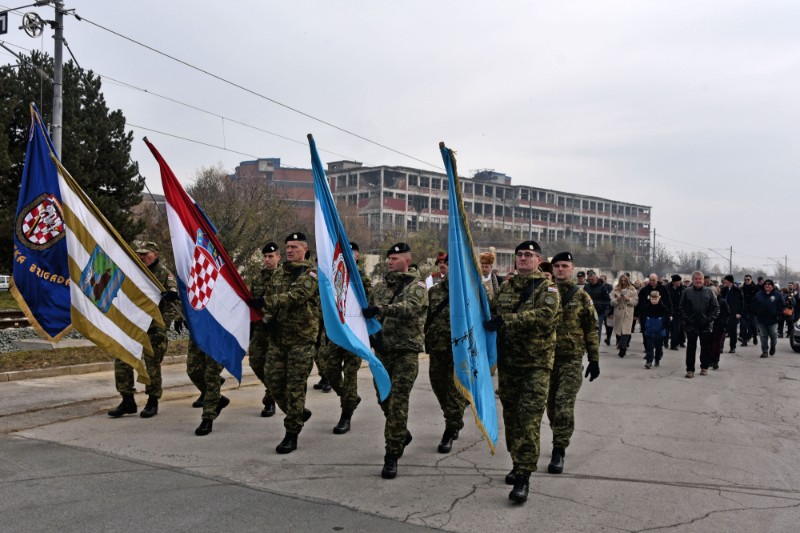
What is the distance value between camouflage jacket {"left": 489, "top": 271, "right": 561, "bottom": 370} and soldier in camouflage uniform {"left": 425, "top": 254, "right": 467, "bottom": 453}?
120 centimetres

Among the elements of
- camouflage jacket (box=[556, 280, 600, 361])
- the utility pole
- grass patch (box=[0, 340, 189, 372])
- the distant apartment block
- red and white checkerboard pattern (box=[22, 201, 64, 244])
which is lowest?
grass patch (box=[0, 340, 189, 372])

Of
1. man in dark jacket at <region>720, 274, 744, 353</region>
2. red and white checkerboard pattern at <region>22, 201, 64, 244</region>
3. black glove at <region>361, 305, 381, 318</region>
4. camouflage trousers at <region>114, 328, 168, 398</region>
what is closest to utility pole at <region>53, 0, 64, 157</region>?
red and white checkerboard pattern at <region>22, 201, 64, 244</region>

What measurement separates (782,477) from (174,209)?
6.27m

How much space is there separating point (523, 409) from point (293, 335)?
8.11ft

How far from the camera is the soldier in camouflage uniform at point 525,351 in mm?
5590

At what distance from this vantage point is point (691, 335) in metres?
13.2

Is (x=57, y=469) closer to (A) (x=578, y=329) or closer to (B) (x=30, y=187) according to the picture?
(B) (x=30, y=187)

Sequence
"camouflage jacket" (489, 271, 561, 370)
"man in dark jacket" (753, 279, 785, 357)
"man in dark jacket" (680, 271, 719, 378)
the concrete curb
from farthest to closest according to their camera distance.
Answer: "man in dark jacket" (753, 279, 785, 357) < "man in dark jacket" (680, 271, 719, 378) < the concrete curb < "camouflage jacket" (489, 271, 561, 370)

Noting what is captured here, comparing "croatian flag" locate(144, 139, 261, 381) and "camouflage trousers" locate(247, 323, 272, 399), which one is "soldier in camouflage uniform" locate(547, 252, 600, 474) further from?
"camouflage trousers" locate(247, 323, 272, 399)

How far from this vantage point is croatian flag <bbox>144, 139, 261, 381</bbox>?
7273 millimetres

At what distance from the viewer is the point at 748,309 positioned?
61.5 ft

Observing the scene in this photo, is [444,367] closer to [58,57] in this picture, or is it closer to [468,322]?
[468,322]

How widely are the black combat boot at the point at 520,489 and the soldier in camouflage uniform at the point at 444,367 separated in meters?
1.72

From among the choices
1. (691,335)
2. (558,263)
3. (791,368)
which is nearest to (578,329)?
(558,263)
